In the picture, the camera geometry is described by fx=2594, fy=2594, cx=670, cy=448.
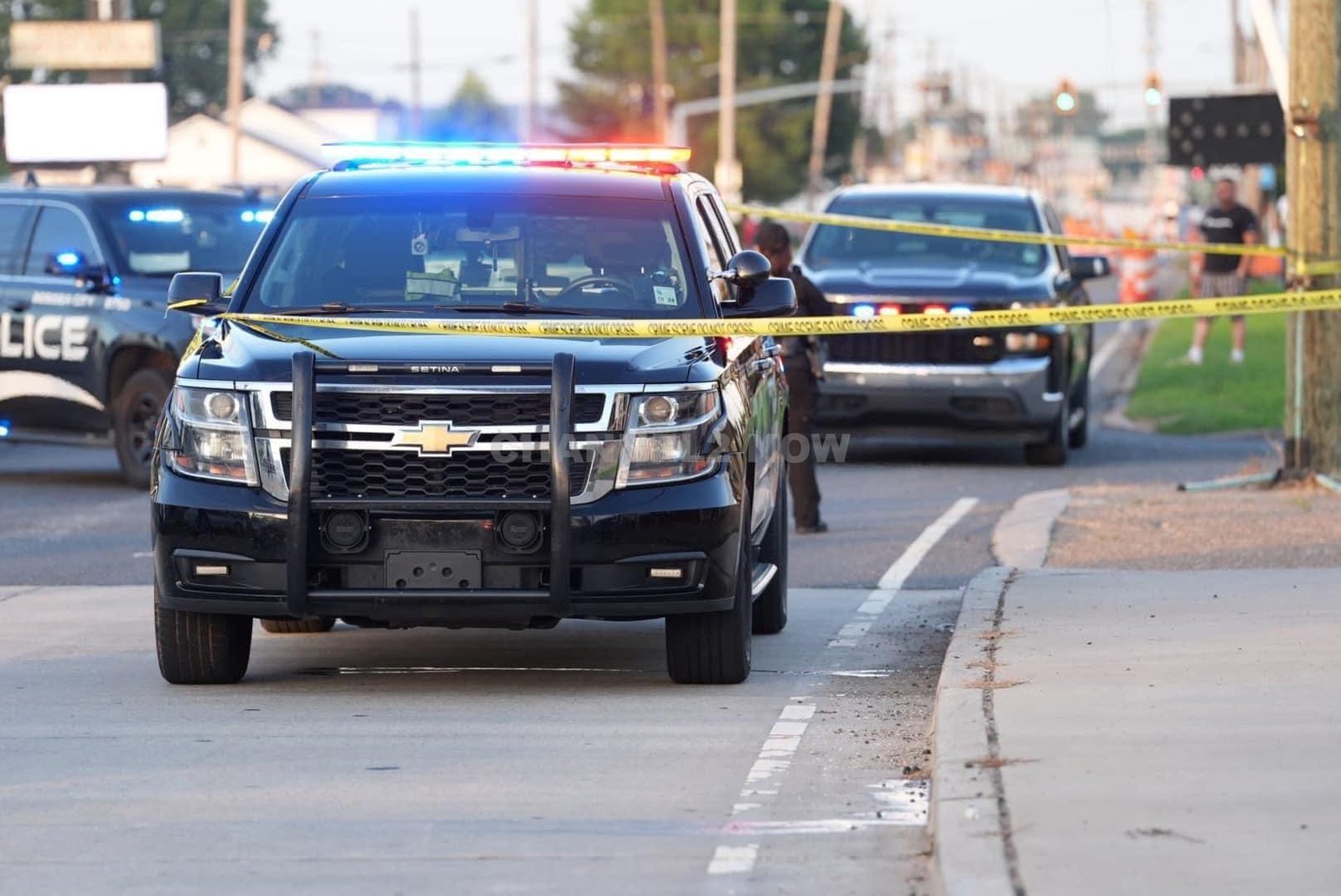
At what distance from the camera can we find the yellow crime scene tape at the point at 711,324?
8.75 metres

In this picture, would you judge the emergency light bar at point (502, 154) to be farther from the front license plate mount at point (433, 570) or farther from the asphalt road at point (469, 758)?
the front license plate mount at point (433, 570)

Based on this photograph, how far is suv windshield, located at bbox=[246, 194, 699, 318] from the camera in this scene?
9281 millimetres

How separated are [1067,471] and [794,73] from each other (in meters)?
91.1

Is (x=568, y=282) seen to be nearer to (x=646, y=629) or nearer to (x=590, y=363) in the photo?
(x=590, y=363)

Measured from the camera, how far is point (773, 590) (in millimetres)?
10305

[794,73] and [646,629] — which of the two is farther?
[794,73]

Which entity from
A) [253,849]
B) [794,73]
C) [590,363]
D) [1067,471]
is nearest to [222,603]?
[590,363]

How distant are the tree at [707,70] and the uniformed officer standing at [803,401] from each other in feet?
281

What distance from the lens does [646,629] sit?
34.4 ft

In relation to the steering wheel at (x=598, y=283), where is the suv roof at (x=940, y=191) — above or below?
above

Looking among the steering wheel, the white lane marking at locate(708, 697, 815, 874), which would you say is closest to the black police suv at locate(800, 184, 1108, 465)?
the steering wheel

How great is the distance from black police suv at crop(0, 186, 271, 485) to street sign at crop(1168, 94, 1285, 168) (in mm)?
13994

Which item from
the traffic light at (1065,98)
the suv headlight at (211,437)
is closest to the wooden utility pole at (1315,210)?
the suv headlight at (211,437)

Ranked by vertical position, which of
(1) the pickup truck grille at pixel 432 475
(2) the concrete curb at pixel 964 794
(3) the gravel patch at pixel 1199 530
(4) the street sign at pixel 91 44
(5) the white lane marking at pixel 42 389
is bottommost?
(3) the gravel patch at pixel 1199 530
